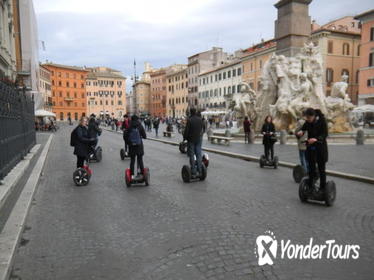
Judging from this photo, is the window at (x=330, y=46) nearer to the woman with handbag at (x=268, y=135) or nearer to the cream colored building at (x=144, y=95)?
the woman with handbag at (x=268, y=135)

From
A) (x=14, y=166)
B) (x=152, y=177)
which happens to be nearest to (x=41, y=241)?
(x=152, y=177)

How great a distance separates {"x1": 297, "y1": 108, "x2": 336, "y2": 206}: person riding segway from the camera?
5.87 meters

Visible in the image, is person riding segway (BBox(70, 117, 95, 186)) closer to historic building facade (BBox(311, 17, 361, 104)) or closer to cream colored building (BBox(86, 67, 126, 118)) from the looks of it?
historic building facade (BBox(311, 17, 361, 104))

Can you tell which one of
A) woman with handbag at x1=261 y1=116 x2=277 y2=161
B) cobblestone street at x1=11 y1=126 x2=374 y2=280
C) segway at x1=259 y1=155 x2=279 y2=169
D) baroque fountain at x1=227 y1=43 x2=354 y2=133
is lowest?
cobblestone street at x1=11 y1=126 x2=374 y2=280

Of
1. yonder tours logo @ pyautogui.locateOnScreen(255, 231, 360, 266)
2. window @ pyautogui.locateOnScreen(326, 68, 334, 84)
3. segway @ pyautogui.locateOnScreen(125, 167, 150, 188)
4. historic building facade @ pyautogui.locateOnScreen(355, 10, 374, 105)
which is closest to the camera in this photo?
yonder tours logo @ pyautogui.locateOnScreen(255, 231, 360, 266)

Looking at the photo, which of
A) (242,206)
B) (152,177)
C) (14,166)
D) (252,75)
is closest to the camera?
(242,206)

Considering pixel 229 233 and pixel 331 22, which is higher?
pixel 331 22

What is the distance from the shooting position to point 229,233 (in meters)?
4.67

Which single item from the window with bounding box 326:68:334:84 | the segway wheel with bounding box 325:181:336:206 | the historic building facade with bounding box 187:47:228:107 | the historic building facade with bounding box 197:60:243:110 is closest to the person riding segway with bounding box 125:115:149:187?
the segway wheel with bounding box 325:181:336:206

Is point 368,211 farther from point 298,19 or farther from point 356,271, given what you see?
point 298,19

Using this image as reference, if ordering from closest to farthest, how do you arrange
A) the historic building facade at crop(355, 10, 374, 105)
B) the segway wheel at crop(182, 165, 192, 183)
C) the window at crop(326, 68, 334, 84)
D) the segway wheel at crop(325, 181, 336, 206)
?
1. the segway wheel at crop(325, 181, 336, 206)
2. the segway wheel at crop(182, 165, 192, 183)
3. the historic building facade at crop(355, 10, 374, 105)
4. the window at crop(326, 68, 334, 84)

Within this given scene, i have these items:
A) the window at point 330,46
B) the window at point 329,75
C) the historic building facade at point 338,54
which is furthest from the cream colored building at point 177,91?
the window at point 330,46

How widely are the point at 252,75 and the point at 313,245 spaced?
189 ft

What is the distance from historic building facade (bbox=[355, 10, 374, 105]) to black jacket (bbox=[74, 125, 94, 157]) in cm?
4328
